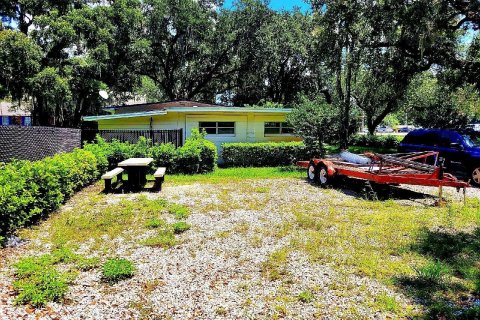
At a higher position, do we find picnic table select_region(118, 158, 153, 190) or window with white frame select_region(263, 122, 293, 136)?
window with white frame select_region(263, 122, 293, 136)

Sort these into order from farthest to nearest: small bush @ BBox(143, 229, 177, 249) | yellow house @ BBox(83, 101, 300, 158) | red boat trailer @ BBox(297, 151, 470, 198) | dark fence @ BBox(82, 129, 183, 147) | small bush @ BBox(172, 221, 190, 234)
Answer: yellow house @ BBox(83, 101, 300, 158) → dark fence @ BBox(82, 129, 183, 147) → red boat trailer @ BBox(297, 151, 470, 198) → small bush @ BBox(172, 221, 190, 234) → small bush @ BBox(143, 229, 177, 249)

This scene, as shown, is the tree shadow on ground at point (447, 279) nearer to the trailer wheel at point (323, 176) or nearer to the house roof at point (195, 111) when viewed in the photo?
the trailer wheel at point (323, 176)

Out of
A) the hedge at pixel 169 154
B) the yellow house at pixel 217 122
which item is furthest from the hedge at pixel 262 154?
the hedge at pixel 169 154

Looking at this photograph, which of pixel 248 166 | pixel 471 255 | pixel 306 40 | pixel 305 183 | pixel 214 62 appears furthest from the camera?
pixel 214 62

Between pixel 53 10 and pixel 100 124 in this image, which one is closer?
pixel 100 124

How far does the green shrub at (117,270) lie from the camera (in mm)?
4516

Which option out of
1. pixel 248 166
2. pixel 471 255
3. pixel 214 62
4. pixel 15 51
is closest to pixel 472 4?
pixel 248 166

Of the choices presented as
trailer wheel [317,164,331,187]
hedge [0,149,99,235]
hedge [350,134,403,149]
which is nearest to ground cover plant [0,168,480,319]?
hedge [0,149,99,235]

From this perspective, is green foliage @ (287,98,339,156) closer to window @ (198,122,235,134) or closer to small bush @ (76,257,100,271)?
window @ (198,122,235,134)

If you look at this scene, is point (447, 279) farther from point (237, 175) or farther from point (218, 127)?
point (218, 127)

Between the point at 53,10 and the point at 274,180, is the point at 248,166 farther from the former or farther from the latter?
the point at 53,10

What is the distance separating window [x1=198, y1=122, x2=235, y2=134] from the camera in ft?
60.0

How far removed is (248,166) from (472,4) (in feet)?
37.0

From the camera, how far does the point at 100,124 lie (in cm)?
1964
